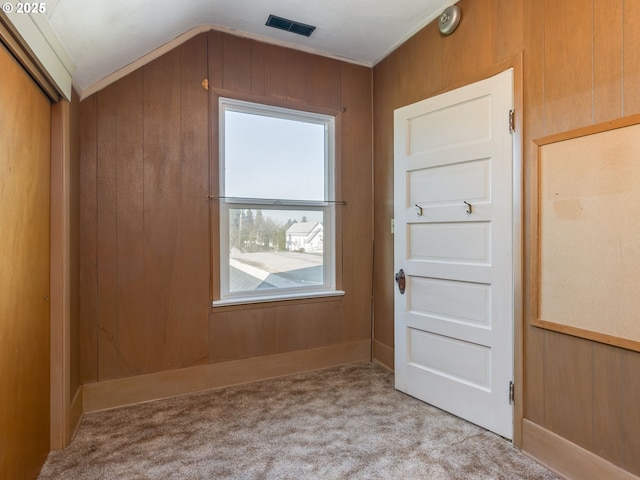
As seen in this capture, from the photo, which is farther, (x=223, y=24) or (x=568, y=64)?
(x=223, y=24)

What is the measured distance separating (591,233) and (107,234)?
267 centimetres

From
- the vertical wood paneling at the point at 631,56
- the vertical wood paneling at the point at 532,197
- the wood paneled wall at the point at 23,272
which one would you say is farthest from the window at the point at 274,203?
the vertical wood paneling at the point at 631,56

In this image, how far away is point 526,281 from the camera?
184 centimetres

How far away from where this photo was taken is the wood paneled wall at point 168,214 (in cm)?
220

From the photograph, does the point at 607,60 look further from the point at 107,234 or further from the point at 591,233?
the point at 107,234

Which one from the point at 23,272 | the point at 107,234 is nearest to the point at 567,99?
the point at 23,272

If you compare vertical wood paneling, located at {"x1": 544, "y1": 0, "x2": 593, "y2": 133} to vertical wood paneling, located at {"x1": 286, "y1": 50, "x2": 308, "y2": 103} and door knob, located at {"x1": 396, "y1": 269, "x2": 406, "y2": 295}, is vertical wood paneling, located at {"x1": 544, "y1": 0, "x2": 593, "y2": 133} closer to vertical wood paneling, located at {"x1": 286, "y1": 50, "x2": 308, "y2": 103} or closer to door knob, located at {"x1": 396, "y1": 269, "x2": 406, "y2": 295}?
door knob, located at {"x1": 396, "y1": 269, "x2": 406, "y2": 295}

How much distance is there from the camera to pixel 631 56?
141 cm

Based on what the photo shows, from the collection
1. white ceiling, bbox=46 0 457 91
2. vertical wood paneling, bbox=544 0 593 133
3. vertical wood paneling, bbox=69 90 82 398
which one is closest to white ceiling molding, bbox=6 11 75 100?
white ceiling, bbox=46 0 457 91

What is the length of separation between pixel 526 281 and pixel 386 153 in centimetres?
150

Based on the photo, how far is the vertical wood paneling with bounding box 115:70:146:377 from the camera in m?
2.24

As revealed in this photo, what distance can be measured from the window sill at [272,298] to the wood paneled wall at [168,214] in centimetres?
4

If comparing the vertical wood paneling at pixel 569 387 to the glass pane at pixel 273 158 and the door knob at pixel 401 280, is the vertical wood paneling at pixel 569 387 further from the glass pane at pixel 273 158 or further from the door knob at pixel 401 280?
the glass pane at pixel 273 158

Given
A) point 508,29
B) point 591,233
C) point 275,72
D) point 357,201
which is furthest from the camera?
point 357,201
